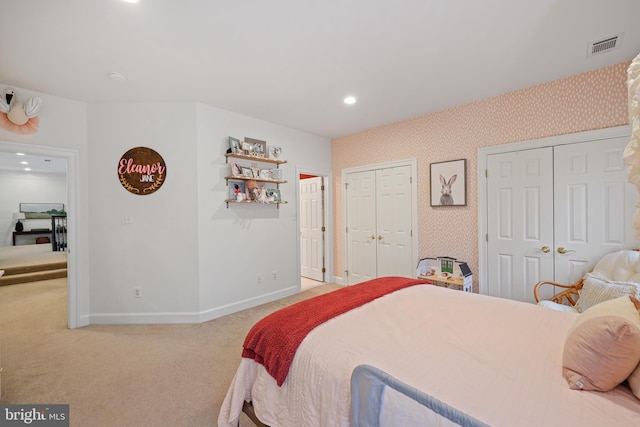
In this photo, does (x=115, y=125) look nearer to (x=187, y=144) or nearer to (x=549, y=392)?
(x=187, y=144)

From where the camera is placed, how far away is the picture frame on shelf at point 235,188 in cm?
348

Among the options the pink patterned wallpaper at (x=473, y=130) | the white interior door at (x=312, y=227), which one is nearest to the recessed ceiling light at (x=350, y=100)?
the pink patterned wallpaper at (x=473, y=130)

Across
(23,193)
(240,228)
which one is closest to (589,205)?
(240,228)

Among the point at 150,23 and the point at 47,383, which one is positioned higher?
the point at 150,23

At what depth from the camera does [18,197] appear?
25.0 feet

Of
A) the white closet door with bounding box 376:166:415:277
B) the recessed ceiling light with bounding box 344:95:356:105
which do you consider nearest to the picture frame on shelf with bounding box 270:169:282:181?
the recessed ceiling light with bounding box 344:95:356:105

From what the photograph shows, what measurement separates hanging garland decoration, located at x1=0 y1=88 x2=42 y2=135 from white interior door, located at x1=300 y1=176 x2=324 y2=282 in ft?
11.9

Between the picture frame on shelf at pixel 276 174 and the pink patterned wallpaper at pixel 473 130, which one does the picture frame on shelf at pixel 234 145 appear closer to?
the picture frame on shelf at pixel 276 174

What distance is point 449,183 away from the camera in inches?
137

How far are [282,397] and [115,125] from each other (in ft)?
11.2

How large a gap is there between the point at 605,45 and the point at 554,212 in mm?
1468

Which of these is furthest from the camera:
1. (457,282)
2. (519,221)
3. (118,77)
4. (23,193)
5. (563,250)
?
(23,193)

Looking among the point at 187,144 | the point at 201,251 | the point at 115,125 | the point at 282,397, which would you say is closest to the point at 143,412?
the point at 282,397

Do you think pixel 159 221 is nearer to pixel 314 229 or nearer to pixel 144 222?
pixel 144 222
